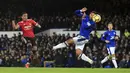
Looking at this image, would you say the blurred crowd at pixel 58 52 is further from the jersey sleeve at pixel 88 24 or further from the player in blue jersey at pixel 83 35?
the jersey sleeve at pixel 88 24

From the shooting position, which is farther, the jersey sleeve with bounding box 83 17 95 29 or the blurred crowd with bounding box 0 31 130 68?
the blurred crowd with bounding box 0 31 130 68

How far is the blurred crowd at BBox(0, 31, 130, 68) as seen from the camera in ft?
69.6

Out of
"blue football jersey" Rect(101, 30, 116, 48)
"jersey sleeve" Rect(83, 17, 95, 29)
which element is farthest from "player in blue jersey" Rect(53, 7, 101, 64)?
"blue football jersey" Rect(101, 30, 116, 48)

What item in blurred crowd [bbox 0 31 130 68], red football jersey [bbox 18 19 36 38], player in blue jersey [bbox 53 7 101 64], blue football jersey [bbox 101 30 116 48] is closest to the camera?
player in blue jersey [bbox 53 7 101 64]

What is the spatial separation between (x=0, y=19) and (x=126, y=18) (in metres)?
7.73

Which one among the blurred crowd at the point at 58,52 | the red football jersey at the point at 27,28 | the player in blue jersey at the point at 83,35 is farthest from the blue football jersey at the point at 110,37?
the red football jersey at the point at 27,28

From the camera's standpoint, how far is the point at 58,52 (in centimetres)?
2211

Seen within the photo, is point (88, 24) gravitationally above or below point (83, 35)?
above

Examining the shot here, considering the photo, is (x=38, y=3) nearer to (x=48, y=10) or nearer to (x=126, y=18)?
(x=48, y=10)

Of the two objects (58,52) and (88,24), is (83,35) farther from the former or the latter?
(58,52)

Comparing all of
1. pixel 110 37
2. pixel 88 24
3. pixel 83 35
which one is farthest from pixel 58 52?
pixel 88 24

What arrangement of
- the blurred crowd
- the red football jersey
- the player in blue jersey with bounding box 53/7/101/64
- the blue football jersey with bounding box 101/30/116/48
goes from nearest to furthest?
the player in blue jersey with bounding box 53/7/101/64 → the red football jersey → the blue football jersey with bounding box 101/30/116/48 → the blurred crowd

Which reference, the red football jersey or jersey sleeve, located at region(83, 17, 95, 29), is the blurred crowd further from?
jersey sleeve, located at region(83, 17, 95, 29)

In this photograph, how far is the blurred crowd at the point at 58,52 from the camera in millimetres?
21203
